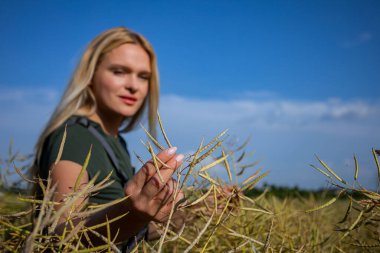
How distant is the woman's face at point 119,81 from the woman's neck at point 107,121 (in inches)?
0.8

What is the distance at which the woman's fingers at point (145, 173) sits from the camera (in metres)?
0.50

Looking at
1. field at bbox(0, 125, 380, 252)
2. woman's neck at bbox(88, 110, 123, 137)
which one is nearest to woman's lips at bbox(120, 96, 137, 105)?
woman's neck at bbox(88, 110, 123, 137)

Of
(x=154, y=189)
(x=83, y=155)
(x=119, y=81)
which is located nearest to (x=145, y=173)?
(x=154, y=189)

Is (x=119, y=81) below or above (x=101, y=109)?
above

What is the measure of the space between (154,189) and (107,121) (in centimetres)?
146

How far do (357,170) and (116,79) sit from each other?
1427 mm

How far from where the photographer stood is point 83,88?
1.78 m

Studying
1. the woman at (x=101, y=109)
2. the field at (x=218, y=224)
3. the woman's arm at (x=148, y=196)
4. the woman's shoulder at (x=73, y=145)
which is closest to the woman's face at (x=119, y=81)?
the woman at (x=101, y=109)

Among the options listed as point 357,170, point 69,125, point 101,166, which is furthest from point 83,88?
point 357,170

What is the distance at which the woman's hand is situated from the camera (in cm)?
50

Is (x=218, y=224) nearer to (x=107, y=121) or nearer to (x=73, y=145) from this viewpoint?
(x=73, y=145)

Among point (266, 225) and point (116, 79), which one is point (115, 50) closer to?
point (116, 79)

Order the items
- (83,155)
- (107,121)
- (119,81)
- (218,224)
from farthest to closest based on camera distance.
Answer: (107,121)
(119,81)
(83,155)
(218,224)

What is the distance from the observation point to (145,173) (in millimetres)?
526
